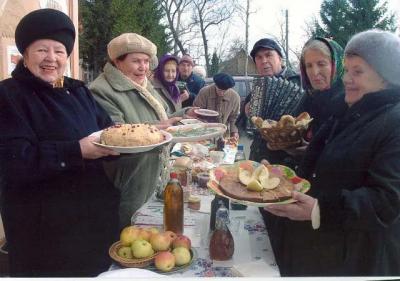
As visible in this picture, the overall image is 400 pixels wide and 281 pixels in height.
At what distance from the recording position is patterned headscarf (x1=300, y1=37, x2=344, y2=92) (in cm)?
85

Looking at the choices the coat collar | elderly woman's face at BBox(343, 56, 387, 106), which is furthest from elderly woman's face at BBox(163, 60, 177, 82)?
elderly woman's face at BBox(343, 56, 387, 106)

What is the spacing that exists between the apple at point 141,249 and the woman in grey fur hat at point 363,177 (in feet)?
0.81

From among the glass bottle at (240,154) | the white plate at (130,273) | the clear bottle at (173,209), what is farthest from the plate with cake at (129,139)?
the glass bottle at (240,154)

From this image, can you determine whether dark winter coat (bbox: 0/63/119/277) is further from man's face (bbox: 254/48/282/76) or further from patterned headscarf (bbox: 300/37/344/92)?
man's face (bbox: 254/48/282/76)

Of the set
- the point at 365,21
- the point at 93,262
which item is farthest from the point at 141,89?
the point at 365,21

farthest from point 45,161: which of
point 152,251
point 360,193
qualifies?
point 360,193

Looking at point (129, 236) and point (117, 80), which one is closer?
point (129, 236)

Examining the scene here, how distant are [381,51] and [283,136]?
327mm

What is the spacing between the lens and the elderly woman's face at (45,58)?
2.45 feet

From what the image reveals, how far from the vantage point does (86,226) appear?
85 centimetres

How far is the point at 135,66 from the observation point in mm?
1056

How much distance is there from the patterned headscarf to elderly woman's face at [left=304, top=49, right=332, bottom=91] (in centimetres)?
1

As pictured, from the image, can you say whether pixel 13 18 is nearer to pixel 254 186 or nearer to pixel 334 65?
pixel 254 186

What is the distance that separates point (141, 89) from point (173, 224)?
448mm
